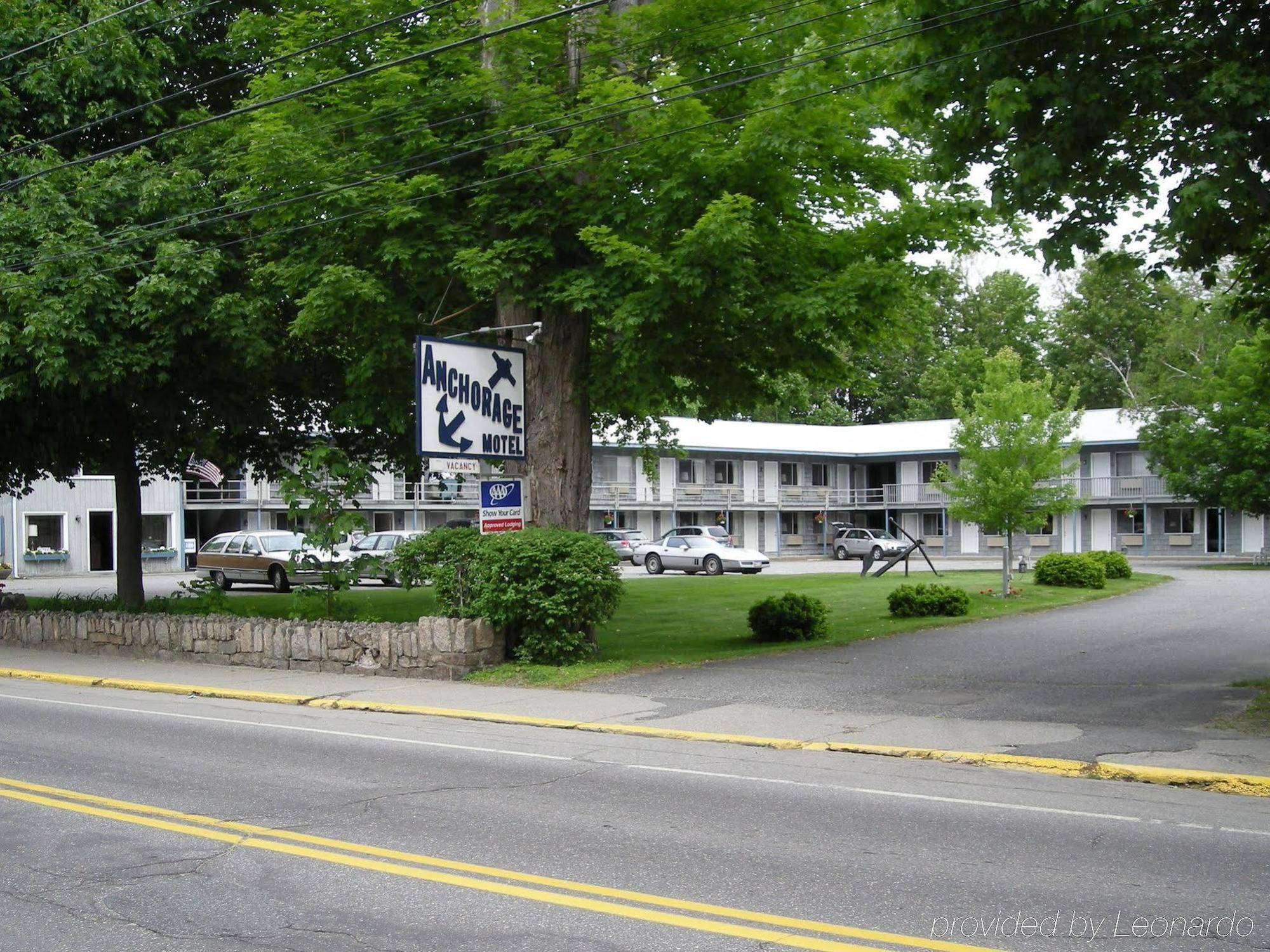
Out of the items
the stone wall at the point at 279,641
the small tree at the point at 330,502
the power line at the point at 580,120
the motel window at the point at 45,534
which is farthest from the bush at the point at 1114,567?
the motel window at the point at 45,534

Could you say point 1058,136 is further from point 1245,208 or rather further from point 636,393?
point 636,393

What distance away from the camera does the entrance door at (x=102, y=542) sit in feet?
177

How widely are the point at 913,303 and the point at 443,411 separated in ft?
22.2

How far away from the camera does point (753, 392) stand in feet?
62.9

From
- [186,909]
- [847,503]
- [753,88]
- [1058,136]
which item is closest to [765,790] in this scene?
[186,909]

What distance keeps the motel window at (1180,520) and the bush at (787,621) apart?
42.9m

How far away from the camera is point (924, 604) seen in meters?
23.3

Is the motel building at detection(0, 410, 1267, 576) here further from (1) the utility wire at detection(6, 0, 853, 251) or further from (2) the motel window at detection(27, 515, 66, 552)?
(1) the utility wire at detection(6, 0, 853, 251)

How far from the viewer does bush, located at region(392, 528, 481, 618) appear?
53.4 feet

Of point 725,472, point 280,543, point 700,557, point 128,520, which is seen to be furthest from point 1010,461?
point 725,472

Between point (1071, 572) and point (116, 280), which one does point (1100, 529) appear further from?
point (116, 280)

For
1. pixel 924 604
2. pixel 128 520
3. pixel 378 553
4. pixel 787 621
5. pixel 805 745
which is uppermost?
pixel 128 520

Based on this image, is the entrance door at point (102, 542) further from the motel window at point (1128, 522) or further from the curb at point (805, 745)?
the motel window at point (1128, 522)

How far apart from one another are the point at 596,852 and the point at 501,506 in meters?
10.2
